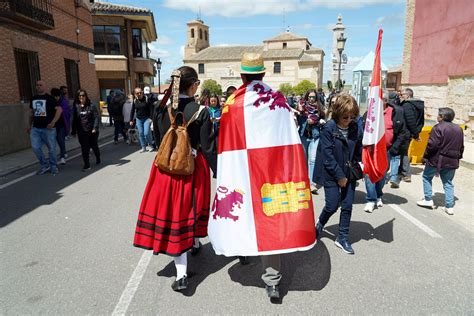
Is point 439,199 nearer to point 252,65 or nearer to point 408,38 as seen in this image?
point 252,65

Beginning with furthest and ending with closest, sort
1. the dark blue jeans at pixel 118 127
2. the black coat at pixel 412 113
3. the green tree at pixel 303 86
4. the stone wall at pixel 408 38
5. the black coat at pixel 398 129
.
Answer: the green tree at pixel 303 86 → the stone wall at pixel 408 38 → the dark blue jeans at pixel 118 127 → the black coat at pixel 412 113 → the black coat at pixel 398 129

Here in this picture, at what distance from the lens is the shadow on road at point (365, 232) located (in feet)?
13.5

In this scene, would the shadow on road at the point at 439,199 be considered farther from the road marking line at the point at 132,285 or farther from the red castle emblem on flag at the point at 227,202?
the road marking line at the point at 132,285

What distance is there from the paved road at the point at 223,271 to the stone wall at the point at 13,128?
518 cm

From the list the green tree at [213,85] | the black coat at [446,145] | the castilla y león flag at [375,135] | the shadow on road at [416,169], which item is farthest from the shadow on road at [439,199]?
the green tree at [213,85]

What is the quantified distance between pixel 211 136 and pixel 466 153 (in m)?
9.56

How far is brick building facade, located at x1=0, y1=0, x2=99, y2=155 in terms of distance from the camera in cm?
949

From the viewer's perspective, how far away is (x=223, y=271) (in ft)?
10.8

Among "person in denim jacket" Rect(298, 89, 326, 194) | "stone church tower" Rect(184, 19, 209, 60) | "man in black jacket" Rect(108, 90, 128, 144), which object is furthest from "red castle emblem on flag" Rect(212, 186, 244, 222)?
"stone church tower" Rect(184, 19, 209, 60)

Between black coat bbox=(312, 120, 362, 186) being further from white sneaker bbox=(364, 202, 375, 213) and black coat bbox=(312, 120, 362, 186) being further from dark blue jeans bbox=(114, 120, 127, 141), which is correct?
dark blue jeans bbox=(114, 120, 127, 141)

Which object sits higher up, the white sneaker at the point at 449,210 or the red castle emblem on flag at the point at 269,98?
the red castle emblem on flag at the point at 269,98

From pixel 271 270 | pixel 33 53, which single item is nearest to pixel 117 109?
pixel 33 53

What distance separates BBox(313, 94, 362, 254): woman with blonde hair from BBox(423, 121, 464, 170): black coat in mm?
1969

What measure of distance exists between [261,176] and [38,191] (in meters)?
5.05
